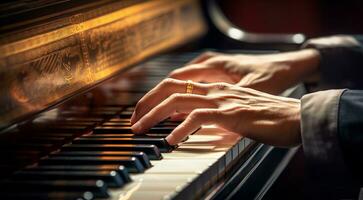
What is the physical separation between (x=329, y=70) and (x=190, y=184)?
1025 millimetres

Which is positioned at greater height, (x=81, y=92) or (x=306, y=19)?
(x=81, y=92)

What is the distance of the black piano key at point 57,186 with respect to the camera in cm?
110

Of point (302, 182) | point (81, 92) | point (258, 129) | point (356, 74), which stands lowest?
point (302, 182)

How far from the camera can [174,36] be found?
2.22 meters

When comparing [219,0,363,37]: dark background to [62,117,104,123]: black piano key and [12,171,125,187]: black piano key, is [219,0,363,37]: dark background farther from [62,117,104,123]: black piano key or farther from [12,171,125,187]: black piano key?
[12,171,125,187]: black piano key

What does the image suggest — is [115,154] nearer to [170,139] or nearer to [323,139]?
[170,139]

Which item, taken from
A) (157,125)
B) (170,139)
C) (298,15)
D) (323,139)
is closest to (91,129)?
(157,125)

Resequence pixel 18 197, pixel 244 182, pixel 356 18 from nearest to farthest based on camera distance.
Answer: pixel 18 197
pixel 244 182
pixel 356 18

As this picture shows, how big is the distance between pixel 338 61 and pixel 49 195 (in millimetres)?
1175

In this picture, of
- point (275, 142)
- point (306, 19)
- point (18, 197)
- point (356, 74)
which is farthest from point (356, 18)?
point (18, 197)

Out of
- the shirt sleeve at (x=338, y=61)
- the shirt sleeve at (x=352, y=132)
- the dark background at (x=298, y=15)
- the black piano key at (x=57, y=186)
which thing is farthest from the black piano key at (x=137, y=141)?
the dark background at (x=298, y=15)

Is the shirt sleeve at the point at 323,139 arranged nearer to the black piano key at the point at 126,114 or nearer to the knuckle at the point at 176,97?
the knuckle at the point at 176,97

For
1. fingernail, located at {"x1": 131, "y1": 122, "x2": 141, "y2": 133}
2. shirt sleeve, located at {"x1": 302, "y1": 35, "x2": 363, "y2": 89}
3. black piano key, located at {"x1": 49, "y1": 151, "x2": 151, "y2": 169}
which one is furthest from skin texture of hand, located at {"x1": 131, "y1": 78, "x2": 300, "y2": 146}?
shirt sleeve, located at {"x1": 302, "y1": 35, "x2": 363, "y2": 89}

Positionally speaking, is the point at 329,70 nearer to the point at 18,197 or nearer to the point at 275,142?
the point at 275,142
